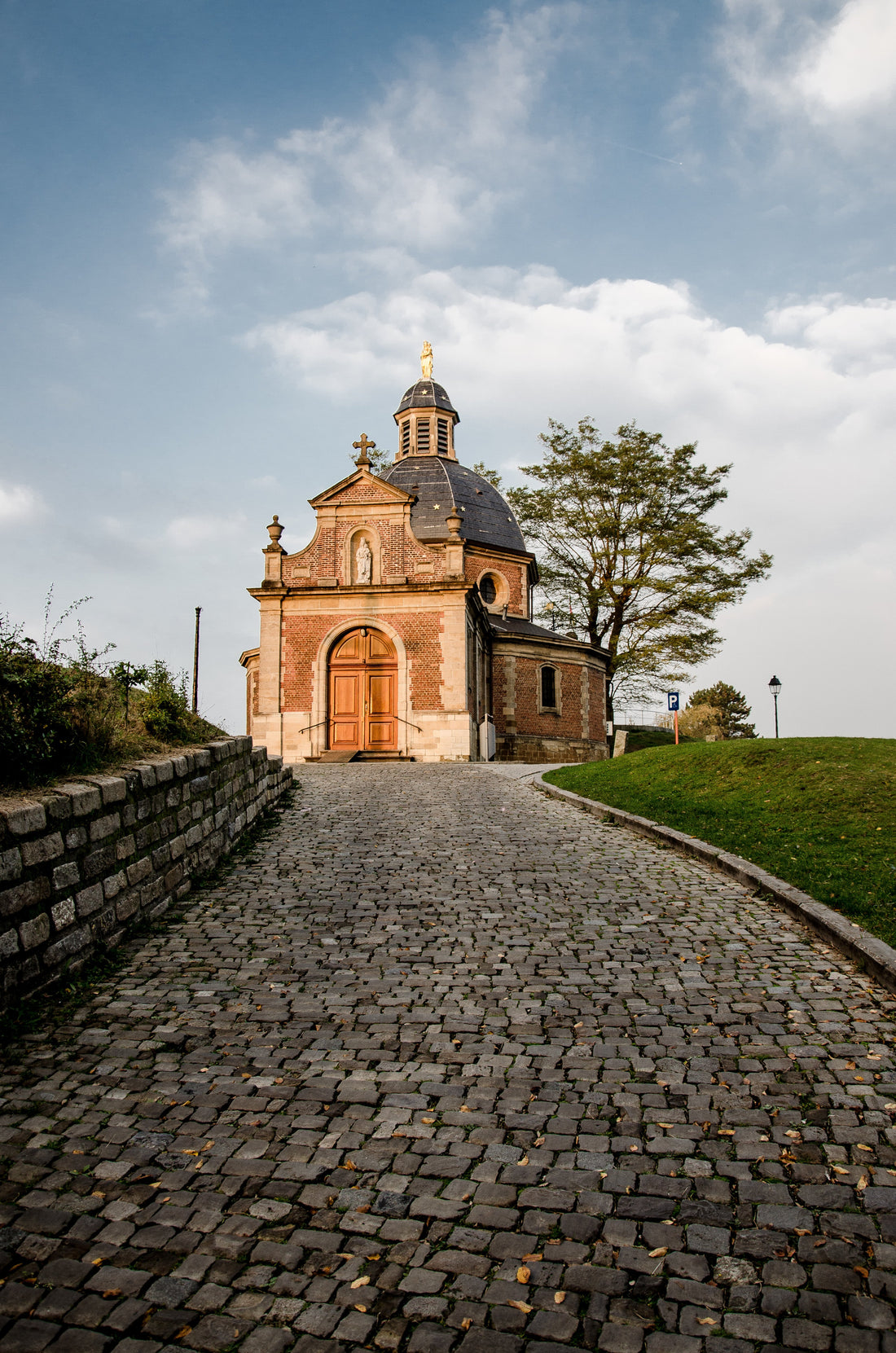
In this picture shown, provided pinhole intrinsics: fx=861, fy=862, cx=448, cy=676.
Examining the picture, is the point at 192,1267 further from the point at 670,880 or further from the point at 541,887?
the point at 670,880

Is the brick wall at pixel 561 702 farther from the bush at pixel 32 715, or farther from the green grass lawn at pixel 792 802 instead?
the bush at pixel 32 715

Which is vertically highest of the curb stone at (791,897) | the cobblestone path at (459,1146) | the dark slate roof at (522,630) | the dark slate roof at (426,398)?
the dark slate roof at (426,398)

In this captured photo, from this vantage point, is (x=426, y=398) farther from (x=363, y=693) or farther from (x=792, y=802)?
(x=792, y=802)

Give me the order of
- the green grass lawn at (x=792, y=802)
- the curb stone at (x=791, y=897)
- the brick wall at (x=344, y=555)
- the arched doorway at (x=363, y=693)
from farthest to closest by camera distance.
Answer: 1. the brick wall at (x=344, y=555)
2. the arched doorway at (x=363, y=693)
3. the green grass lawn at (x=792, y=802)
4. the curb stone at (x=791, y=897)

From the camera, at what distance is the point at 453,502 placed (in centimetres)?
3512

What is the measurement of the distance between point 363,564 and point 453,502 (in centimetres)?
1135

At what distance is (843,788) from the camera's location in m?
11.4

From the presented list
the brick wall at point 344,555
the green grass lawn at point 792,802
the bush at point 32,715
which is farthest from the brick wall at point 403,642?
the bush at point 32,715

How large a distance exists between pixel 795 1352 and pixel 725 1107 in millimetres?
1402

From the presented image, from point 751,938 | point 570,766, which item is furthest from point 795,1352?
point 570,766

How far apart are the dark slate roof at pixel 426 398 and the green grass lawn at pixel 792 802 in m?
25.5

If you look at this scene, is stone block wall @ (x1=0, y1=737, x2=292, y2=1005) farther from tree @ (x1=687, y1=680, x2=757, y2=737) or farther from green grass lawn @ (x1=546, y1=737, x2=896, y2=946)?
tree @ (x1=687, y1=680, x2=757, y2=737)

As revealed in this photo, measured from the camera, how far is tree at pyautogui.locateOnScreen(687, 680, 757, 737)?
213ft

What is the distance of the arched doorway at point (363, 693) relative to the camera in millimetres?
23953
